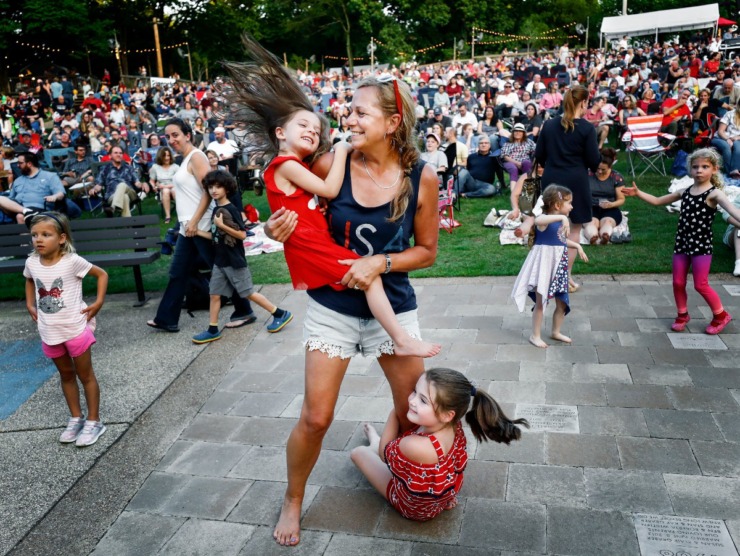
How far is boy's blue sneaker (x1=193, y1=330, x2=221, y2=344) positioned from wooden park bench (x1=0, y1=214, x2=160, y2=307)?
1442 mm

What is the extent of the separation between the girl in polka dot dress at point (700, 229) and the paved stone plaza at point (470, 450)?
18cm

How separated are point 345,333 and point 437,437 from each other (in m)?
0.65

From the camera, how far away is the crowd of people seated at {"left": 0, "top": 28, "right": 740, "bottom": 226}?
1100 cm

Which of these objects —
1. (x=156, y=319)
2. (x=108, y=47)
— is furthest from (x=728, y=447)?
(x=108, y=47)

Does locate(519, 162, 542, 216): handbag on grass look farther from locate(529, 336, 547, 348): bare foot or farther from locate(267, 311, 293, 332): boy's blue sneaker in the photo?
locate(267, 311, 293, 332): boy's blue sneaker

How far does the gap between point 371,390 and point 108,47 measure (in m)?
42.3

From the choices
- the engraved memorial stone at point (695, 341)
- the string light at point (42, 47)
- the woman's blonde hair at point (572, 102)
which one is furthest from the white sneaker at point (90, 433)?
the string light at point (42, 47)

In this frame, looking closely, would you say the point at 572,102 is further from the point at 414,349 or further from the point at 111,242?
the point at 111,242

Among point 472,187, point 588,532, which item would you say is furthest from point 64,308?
point 472,187

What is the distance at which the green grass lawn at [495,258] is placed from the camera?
714cm

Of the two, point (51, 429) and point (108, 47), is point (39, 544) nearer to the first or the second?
point (51, 429)

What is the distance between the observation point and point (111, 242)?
7.06 m

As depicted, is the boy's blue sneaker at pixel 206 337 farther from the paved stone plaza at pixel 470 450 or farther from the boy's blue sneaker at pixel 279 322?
the boy's blue sneaker at pixel 279 322

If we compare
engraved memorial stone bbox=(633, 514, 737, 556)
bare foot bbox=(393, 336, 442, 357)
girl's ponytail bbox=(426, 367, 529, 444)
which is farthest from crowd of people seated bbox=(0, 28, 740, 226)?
engraved memorial stone bbox=(633, 514, 737, 556)
